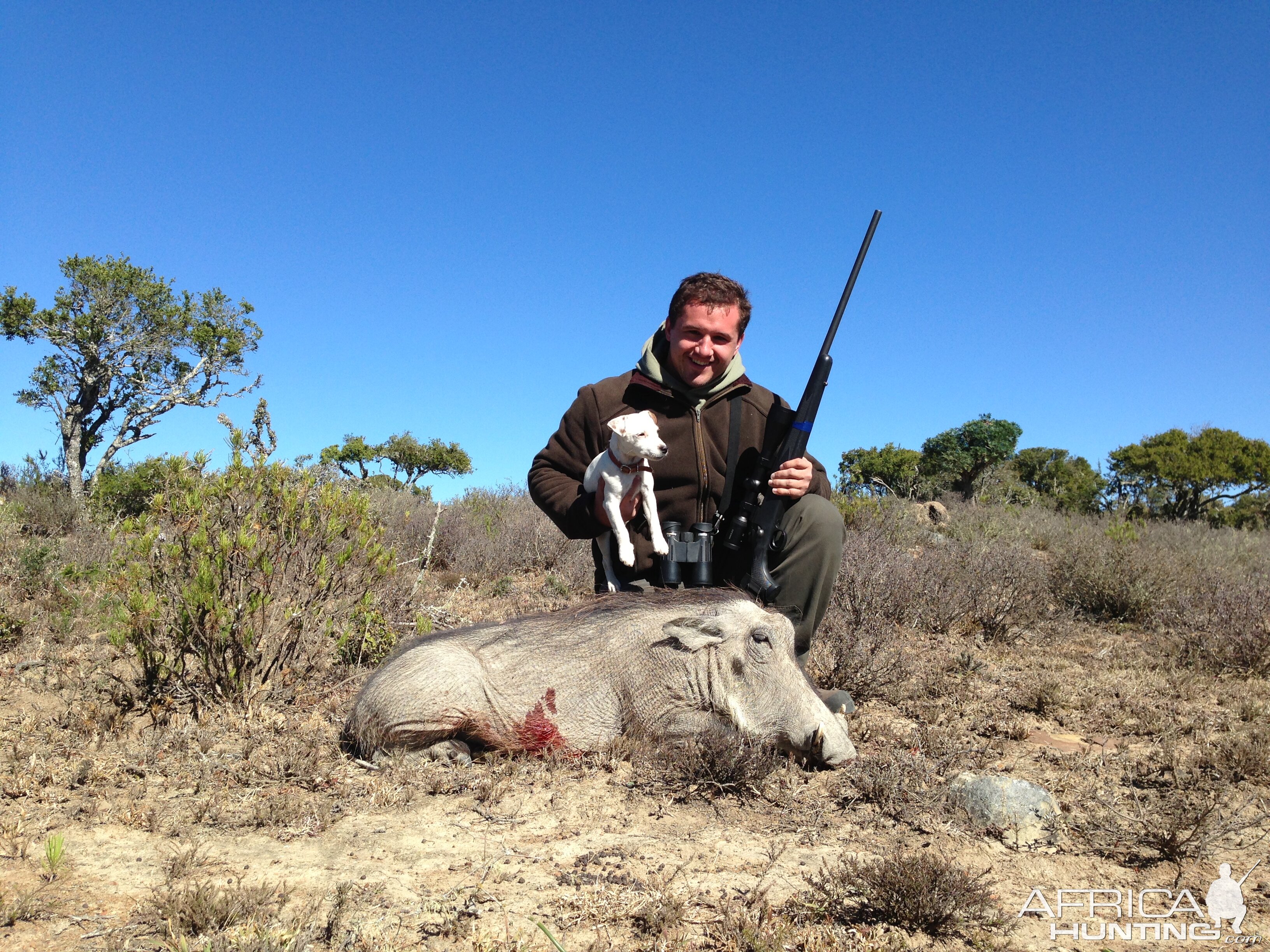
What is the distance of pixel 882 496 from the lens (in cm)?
1167

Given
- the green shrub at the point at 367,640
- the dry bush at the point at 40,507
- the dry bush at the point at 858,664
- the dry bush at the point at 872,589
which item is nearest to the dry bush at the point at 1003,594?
the dry bush at the point at 872,589

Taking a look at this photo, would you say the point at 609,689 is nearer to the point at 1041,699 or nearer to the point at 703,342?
the point at 703,342

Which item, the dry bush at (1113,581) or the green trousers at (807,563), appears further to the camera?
the dry bush at (1113,581)

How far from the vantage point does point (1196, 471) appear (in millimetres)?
21000

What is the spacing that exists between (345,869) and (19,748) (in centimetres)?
190

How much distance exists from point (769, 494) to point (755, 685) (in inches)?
43.4

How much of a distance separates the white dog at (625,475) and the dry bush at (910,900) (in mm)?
1982

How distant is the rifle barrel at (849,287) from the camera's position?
176 inches

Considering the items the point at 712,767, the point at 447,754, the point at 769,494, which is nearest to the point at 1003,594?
the point at 769,494

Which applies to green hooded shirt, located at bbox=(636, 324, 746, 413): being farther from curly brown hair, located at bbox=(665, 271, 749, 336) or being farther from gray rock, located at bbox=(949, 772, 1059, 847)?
gray rock, located at bbox=(949, 772, 1059, 847)

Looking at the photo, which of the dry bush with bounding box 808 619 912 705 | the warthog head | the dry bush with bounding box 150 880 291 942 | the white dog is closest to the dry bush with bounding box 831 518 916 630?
the dry bush with bounding box 808 619 912 705

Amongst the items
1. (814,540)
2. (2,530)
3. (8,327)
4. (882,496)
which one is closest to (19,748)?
(814,540)

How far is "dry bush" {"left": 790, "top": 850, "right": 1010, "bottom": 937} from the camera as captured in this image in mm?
2219

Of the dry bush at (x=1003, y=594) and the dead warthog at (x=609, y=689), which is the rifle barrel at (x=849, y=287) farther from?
the dry bush at (x=1003, y=594)
